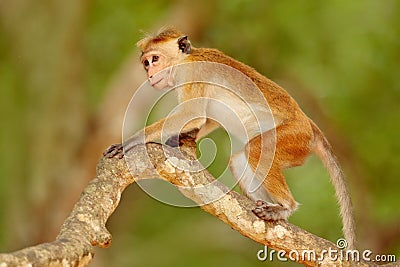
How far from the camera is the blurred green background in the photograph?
8828 mm

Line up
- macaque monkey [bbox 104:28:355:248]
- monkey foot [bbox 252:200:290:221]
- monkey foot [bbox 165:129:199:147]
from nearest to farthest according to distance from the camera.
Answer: monkey foot [bbox 252:200:290:221]
macaque monkey [bbox 104:28:355:248]
monkey foot [bbox 165:129:199:147]

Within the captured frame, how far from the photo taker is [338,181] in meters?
4.90

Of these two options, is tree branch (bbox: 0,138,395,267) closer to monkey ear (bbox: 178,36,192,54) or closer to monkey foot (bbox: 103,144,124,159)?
monkey foot (bbox: 103,144,124,159)

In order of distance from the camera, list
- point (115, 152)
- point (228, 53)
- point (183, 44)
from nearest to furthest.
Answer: point (115, 152) < point (183, 44) < point (228, 53)

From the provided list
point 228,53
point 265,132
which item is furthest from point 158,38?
point 228,53

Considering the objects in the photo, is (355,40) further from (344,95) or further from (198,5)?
(198,5)

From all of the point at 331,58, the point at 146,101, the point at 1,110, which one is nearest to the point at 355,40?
the point at 331,58

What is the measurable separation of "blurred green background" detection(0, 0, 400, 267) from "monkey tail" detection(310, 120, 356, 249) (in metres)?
3.56

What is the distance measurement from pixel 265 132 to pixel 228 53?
4.59 meters

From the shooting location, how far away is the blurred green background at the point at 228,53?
29.0 feet

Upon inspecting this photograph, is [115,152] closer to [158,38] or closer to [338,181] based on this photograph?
[158,38]

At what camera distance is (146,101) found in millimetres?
9086

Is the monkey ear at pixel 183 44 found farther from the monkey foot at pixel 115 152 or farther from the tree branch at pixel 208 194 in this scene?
the monkey foot at pixel 115 152

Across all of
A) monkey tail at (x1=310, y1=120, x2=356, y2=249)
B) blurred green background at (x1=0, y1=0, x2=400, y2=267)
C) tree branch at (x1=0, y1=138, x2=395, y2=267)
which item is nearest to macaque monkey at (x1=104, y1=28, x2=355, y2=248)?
monkey tail at (x1=310, y1=120, x2=356, y2=249)
